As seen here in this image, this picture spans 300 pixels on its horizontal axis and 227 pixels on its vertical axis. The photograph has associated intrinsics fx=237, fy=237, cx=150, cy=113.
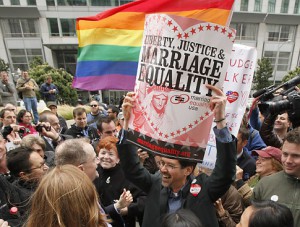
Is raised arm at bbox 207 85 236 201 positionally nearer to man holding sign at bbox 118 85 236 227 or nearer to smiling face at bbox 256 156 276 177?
man holding sign at bbox 118 85 236 227

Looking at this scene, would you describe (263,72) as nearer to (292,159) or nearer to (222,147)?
(292,159)

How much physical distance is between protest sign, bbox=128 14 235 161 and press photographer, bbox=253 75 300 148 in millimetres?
1026

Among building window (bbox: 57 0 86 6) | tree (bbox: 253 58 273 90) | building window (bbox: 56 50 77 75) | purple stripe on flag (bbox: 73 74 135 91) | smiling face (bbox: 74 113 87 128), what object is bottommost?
tree (bbox: 253 58 273 90)

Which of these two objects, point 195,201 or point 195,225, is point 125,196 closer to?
point 195,201

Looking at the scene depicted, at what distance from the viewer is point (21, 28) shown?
27.8m

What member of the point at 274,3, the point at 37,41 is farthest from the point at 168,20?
the point at 274,3

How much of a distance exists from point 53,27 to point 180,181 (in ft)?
99.6

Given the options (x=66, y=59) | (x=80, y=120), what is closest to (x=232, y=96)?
(x=80, y=120)

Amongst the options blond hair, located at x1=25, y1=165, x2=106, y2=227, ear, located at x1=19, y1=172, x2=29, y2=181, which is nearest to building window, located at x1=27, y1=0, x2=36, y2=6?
ear, located at x1=19, y1=172, x2=29, y2=181

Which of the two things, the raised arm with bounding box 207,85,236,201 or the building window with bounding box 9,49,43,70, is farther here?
the building window with bounding box 9,49,43,70

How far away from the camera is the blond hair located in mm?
1209

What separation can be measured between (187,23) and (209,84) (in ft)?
1.30

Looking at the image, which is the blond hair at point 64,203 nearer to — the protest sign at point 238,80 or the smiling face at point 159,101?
the smiling face at point 159,101

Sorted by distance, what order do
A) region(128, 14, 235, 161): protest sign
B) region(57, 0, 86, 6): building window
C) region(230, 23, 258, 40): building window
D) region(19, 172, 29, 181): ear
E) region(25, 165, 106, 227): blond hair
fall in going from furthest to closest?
1. region(230, 23, 258, 40): building window
2. region(57, 0, 86, 6): building window
3. region(19, 172, 29, 181): ear
4. region(128, 14, 235, 161): protest sign
5. region(25, 165, 106, 227): blond hair
